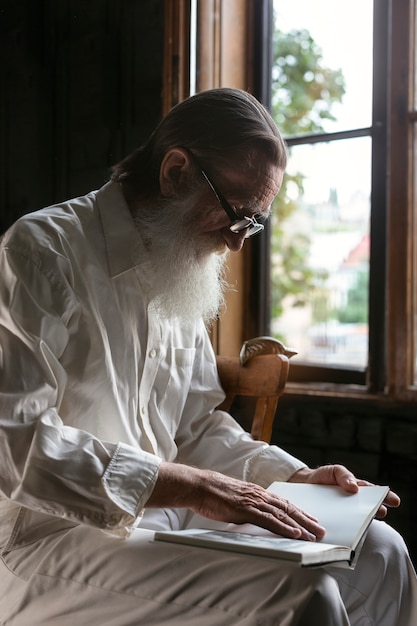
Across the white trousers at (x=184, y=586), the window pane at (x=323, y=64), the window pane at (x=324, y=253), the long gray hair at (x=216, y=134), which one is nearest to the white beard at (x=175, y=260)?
the long gray hair at (x=216, y=134)

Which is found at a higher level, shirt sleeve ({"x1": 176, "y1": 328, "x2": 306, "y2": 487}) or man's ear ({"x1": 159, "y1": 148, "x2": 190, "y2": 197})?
man's ear ({"x1": 159, "y1": 148, "x2": 190, "y2": 197})

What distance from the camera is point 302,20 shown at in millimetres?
2736

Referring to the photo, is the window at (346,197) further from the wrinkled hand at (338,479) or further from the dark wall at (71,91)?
the wrinkled hand at (338,479)

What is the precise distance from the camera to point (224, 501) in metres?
1.38

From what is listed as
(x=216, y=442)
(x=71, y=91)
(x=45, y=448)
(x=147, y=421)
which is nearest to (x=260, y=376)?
(x=216, y=442)

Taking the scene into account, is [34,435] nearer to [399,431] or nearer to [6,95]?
[399,431]

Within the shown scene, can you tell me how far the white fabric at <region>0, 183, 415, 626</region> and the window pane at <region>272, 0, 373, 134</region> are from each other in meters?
1.22

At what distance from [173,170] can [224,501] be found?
85 centimetres

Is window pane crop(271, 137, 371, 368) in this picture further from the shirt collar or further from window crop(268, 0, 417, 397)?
the shirt collar

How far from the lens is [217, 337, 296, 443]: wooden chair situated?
196 cm

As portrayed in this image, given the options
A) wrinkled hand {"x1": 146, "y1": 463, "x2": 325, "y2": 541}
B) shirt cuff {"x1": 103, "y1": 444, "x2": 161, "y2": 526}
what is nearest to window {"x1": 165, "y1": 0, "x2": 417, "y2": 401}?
wrinkled hand {"x1": 146, "y1": 463, "x2": 325, "y2": 541}

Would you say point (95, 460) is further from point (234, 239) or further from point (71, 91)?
point (71, 91)

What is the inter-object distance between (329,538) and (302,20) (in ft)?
6.99

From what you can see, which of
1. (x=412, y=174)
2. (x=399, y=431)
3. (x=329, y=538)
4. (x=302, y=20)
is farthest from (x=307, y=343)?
(x=329, y=538)
